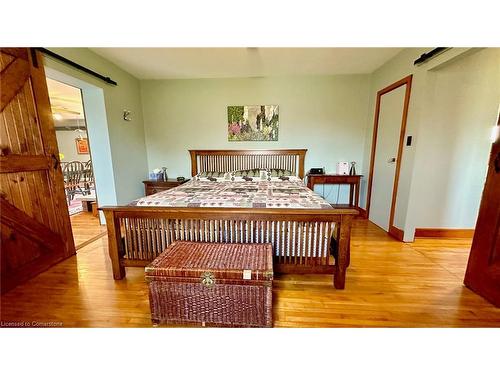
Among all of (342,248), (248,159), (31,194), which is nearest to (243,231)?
(342,248)

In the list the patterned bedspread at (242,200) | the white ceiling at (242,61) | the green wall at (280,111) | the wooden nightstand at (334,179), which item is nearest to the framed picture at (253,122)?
the green wall at (280,111)

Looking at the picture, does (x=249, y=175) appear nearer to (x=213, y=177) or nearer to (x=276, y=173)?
(x=276, y=173)

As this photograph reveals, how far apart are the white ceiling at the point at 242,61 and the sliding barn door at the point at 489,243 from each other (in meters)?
1.93

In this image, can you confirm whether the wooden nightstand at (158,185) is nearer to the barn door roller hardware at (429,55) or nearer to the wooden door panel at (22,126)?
the wooden door panel at (22,126)

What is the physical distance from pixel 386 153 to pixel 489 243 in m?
1.68

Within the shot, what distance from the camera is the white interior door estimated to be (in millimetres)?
2703

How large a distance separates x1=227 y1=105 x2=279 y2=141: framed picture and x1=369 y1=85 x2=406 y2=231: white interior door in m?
1.62

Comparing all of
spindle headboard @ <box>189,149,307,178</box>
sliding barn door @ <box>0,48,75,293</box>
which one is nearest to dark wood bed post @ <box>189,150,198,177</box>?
spindle headboard @ <box>189,149,307,178</box>

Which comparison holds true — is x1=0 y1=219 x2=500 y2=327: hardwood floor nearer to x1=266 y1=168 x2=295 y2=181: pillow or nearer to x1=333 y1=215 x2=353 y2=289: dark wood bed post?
x1=333 y1=215 x2=353 y2=289: dark wood bed post

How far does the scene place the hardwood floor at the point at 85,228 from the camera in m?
2.62

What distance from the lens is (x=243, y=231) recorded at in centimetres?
170

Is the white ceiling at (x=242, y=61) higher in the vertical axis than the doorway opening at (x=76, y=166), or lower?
higher

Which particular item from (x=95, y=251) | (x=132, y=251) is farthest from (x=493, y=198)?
(x=95, y=251)
